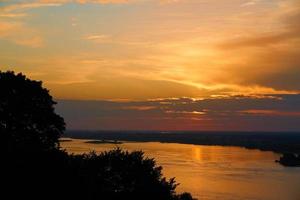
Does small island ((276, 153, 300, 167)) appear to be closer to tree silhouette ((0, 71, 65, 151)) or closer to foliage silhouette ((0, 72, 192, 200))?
foliage silhouette ((0, 72, 192, 200))

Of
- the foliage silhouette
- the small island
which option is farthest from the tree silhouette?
the small island

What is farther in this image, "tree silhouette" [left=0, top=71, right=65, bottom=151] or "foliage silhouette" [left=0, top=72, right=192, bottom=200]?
"tree silhouette" [left=0, top=71, right=65, bottom=151]

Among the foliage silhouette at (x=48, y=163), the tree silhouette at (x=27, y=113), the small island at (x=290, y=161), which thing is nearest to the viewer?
the foliage silhouette at (x=48, y=163)

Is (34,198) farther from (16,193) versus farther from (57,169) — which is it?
(57,169)

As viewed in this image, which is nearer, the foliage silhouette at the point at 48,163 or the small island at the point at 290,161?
the foliage silhouette at the point at 48,163

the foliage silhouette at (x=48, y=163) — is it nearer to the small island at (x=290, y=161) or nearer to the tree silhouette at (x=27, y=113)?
the tree silhouette at (x=27, y=113)

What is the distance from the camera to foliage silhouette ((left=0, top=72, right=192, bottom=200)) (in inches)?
891

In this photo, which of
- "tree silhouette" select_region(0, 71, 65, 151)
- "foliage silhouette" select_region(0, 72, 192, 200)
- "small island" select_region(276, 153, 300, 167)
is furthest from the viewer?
"small island" select_region(276, 153, 300, 167)

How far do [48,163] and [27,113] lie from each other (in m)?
7.69

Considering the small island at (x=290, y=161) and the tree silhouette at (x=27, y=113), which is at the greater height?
the tree silhouette at (x=27, y=113)

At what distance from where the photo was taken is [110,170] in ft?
110

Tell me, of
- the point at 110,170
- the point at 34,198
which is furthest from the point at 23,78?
the point at 34,198

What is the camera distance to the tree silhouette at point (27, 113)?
30.4m

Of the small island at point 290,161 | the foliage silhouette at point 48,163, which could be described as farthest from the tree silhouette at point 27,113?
the small island at point 290,161
